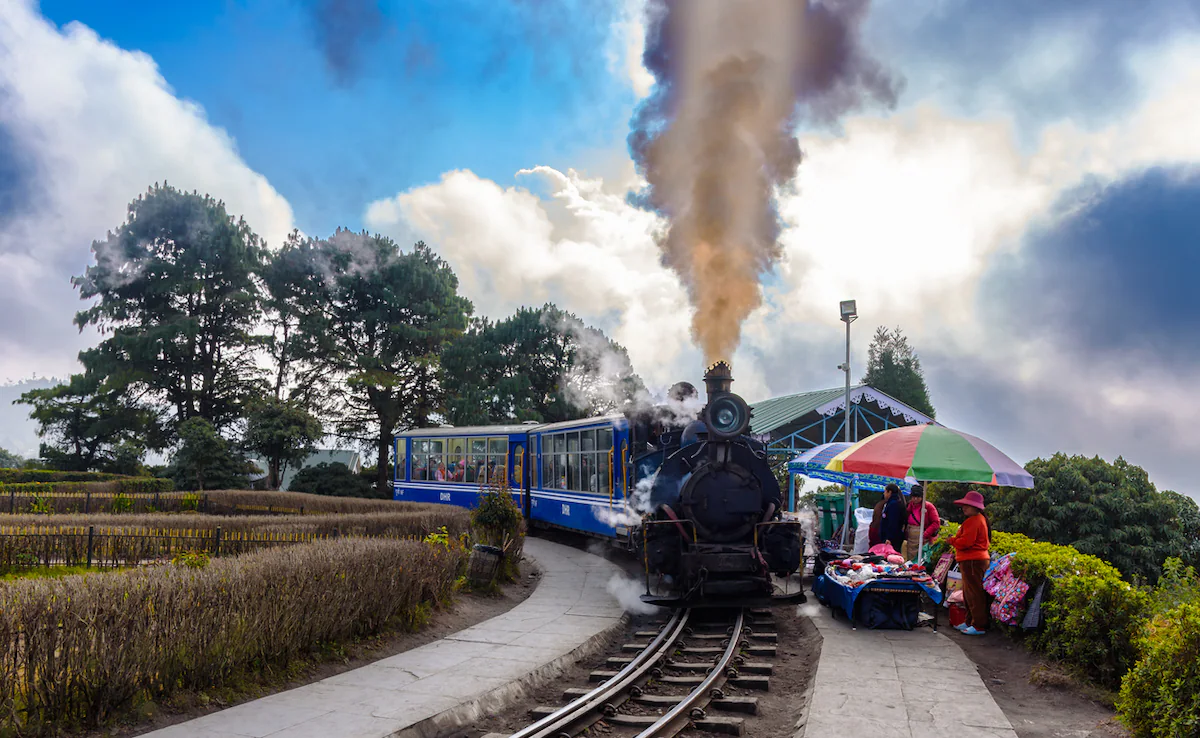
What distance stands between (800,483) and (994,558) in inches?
632

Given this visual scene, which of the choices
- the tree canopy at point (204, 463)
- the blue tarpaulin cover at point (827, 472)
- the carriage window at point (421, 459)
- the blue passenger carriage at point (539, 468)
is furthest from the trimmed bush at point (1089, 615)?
the tree canopy at point (204, 463)

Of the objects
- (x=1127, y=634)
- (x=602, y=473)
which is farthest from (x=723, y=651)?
(x=602, y=473)

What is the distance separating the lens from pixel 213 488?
29156mm

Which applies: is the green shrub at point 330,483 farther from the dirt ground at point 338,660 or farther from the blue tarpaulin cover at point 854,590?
the blue tarpaulin cover at point 854,590

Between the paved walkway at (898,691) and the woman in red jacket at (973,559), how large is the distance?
61 centimetres

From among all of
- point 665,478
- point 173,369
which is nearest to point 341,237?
point 173,369

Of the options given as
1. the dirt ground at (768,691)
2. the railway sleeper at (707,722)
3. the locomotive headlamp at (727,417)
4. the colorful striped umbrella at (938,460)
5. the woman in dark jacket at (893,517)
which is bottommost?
the dirt ground at (768,691)

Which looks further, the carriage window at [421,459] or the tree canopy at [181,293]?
the tree canopy at [181,293]

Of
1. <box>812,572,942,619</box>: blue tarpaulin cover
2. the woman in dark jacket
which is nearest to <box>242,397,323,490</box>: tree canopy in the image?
the woman in dark jacket

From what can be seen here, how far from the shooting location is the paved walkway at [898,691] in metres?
6.06

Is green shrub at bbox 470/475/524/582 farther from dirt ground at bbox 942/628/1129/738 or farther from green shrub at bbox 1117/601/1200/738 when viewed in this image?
green shrub at bbox 1117/601/1200/738

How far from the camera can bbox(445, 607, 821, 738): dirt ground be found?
6.41 meters

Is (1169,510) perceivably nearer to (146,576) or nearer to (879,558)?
(879,558)

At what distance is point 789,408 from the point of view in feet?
86.6
